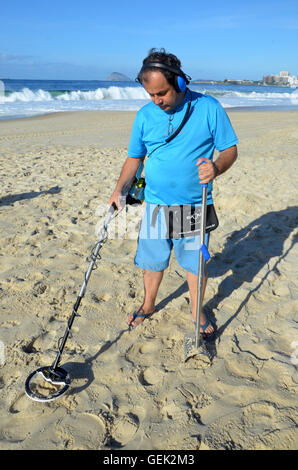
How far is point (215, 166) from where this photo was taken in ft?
7.39

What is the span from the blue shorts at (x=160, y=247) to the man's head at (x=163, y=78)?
75 cm

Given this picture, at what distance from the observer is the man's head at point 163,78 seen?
219 cm

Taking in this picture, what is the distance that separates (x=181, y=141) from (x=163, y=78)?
0.40 m

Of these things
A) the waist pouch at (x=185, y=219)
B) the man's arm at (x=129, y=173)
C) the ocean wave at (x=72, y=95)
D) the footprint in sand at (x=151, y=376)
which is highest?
the ocean wave at (x=72, y=95)

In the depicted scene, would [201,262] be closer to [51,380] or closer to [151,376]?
[151,376]

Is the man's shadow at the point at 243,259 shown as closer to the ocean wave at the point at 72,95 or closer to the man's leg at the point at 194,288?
the man's leg at the point at 194,288

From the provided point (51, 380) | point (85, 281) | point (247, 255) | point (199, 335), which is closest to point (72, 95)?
point (247, 255)

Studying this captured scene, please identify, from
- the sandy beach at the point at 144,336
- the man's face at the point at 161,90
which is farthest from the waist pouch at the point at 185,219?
the sandy beach at the point at 144,336

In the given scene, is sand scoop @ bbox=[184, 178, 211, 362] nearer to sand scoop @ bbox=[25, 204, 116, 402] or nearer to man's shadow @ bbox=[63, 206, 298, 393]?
man's shadow @ bbox=[63, 206, 298, 393]

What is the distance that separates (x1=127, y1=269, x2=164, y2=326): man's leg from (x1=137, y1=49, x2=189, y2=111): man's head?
129 centimetres

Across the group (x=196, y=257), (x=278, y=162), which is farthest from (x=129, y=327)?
(x=278, y=162)

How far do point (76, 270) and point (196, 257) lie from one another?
5.52 ft

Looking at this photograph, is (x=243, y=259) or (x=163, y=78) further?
(x=243, y=259)

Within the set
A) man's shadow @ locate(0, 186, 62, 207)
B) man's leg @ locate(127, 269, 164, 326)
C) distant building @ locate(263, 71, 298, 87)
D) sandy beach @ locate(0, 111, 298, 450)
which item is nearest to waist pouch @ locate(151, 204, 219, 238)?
man's leg @ locate(127, 269, 164, 326)
